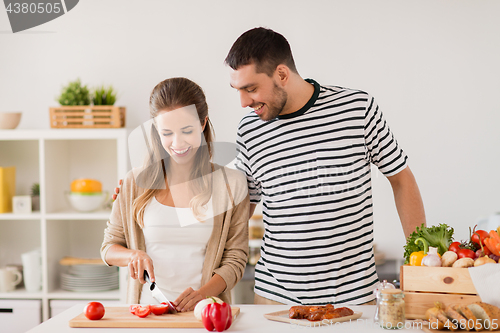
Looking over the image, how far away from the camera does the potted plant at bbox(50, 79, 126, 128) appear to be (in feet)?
8.38

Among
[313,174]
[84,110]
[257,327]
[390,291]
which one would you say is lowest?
[257,327]

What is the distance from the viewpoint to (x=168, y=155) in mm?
1627

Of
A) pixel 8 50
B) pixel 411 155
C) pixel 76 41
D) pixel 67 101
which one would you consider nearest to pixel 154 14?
pixel 76 41

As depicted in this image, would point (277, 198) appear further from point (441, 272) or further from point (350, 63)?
point (350, 63)

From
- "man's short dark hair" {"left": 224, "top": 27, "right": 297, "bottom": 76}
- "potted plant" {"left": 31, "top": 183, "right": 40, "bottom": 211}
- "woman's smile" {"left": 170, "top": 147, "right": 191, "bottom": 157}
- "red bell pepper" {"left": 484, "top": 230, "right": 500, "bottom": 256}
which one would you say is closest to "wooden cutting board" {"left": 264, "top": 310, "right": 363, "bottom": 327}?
"red bell pepper" {"left": 484, "top": 230, "right": 500, "bottom": 256}

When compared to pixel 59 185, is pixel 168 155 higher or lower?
higher

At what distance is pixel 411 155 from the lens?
2697mm

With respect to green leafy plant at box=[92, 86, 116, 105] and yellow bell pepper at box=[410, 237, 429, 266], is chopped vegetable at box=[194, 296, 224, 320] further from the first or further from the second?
green leafy plant at box=[92, 86, 116, 105]

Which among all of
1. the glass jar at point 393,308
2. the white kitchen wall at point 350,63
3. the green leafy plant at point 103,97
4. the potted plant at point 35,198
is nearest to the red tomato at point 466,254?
the glass jar at point 393,308

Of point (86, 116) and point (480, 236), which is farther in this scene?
point (86, 116)

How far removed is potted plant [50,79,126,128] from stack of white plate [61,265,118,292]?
0.78 m

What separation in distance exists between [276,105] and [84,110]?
1.47m

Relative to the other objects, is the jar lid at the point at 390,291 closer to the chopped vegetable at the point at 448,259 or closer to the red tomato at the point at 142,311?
A: the chopped vegetable at the point at 448,259

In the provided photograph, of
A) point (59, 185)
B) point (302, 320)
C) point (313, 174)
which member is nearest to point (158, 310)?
point (302, 320)
